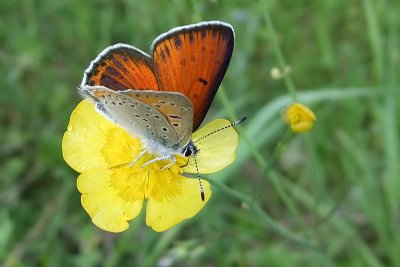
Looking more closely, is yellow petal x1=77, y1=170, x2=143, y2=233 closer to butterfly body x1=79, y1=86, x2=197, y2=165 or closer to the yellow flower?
the yellow flower

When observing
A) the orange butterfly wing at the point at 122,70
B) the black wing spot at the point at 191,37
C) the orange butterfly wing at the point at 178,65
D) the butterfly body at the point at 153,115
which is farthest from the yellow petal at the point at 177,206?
the black wing spot at the point at 191,37

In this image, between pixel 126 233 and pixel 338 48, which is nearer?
pixel 126 233

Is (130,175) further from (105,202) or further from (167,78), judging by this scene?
(167,78)

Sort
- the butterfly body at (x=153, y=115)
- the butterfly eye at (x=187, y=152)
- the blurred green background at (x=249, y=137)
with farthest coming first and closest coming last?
the blurred green background at (x=249, y=137)
the butterfly eye at (x=187, y=152)
the butterfly body at (x=153, y=115)

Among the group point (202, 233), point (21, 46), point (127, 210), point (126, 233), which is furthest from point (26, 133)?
point (127, 210)

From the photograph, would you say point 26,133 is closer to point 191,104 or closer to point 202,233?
point 202,233

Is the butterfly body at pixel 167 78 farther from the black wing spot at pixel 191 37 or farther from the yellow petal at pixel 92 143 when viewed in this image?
the yellow petal at pixel 92 143

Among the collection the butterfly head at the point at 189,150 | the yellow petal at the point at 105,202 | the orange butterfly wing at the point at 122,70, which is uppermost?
the orange butterfly wing at the point at 122,70
